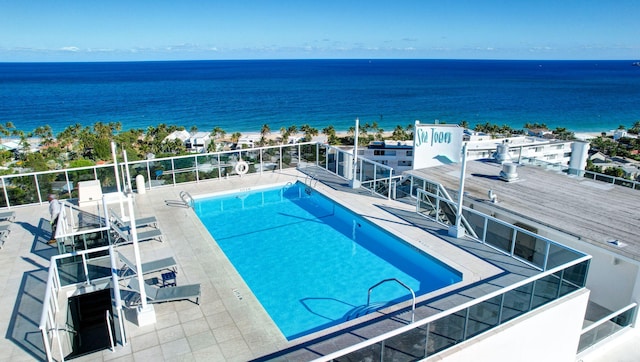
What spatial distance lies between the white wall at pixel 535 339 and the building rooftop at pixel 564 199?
5.93 feet

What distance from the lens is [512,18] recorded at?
4454 inches

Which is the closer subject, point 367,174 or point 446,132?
point 367,174

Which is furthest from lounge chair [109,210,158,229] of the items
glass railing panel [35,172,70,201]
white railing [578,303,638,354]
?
white railing [578,303,638,354]

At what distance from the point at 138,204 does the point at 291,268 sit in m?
5.48

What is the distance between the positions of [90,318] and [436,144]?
12070 mm

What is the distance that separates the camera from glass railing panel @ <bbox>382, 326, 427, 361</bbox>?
453 centimetres

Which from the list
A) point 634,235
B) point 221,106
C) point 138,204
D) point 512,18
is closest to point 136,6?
point 221,106

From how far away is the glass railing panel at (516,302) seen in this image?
18.4 ft

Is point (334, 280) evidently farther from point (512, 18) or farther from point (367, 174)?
point (512, 18)

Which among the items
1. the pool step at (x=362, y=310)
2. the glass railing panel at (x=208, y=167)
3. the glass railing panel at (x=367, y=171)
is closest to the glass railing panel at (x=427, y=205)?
the glass railing panel at (x=367, y=171)

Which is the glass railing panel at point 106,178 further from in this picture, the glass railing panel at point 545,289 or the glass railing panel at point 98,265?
the glass railing panel at point 545,289

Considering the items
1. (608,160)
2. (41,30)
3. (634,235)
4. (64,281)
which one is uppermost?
(41,30)

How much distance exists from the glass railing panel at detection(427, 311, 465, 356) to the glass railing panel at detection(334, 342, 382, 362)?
789 mm

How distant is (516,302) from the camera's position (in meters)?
5.76
